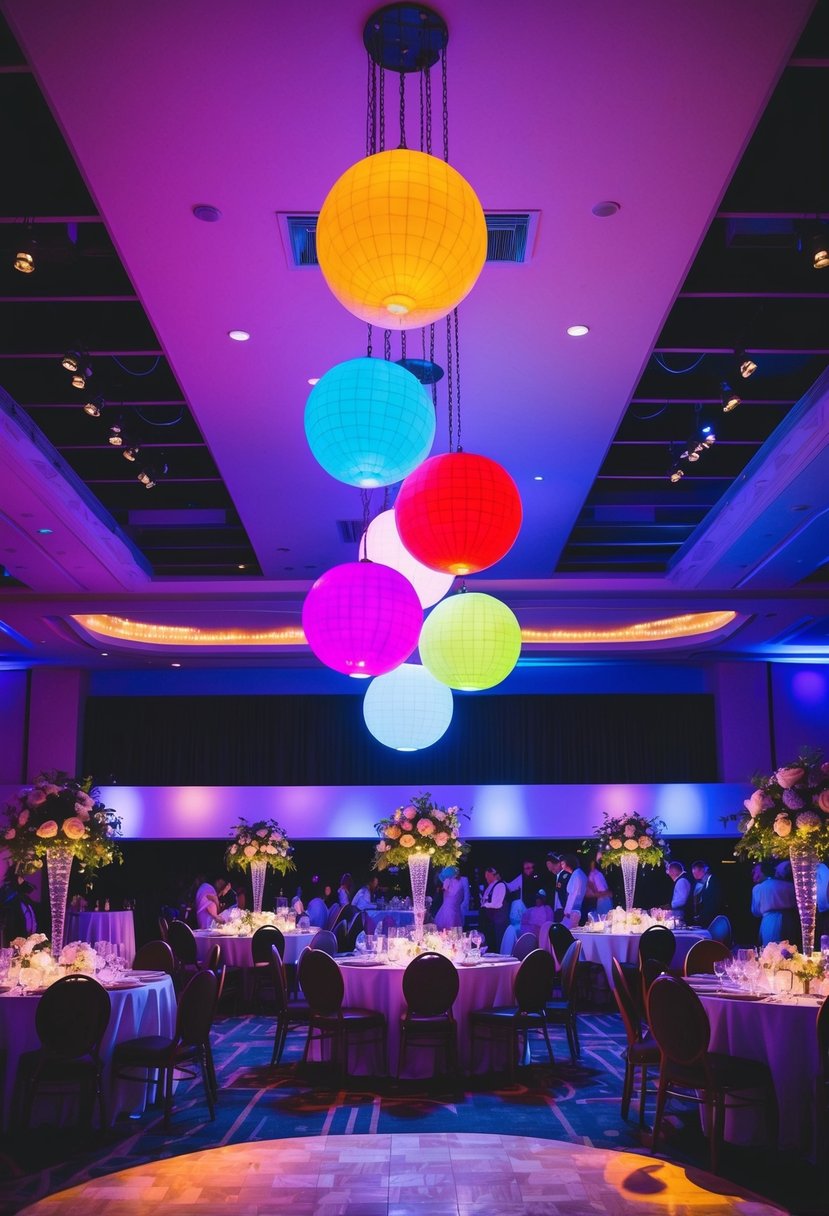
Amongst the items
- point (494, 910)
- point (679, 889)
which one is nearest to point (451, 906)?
point (494, 910)

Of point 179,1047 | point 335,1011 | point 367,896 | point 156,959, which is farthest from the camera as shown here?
point 367,896

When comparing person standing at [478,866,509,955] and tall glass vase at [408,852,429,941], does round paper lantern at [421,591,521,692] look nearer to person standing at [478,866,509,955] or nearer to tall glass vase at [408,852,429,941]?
tall glass vase at [408,852,429,941]

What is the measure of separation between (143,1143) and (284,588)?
6989 mm

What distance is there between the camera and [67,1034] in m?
5.34

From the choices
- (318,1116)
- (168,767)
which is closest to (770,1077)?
(318,1116)

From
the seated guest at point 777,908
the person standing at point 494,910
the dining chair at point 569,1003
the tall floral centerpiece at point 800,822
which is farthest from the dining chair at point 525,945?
the person standing at point 494,910

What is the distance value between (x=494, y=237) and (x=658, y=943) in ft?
21.0

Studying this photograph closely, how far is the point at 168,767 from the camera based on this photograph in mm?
15211

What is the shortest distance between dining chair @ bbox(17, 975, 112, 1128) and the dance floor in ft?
13.3

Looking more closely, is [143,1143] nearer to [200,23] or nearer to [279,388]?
[279,388]

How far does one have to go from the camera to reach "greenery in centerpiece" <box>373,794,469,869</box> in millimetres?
8070

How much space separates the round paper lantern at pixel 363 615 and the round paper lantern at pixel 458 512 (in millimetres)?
196

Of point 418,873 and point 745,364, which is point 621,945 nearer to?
point 418,873

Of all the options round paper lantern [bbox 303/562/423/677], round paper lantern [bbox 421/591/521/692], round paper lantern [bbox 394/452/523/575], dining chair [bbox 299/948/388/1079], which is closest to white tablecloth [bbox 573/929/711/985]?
dining chair [bbox 299/948/388/1079]
